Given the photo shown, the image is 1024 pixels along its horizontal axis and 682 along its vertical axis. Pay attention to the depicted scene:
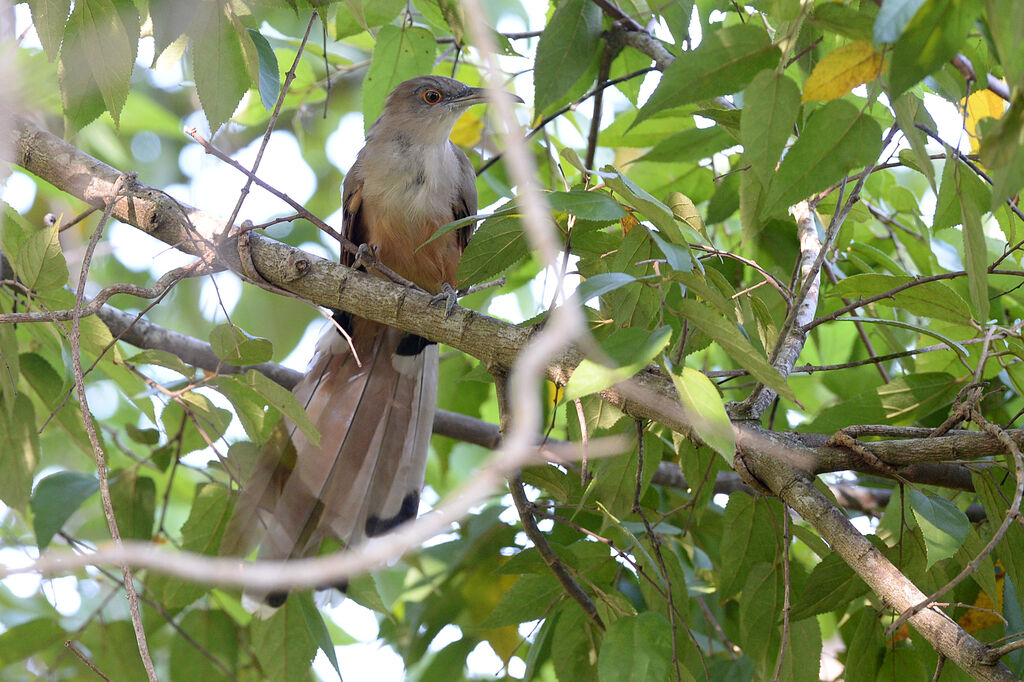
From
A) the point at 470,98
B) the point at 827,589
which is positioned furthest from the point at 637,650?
the point at 470,98

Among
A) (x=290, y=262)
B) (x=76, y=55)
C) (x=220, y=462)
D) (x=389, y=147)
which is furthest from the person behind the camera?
(x=389, y=147)

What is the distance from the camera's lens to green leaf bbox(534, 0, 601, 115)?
2.17 meters

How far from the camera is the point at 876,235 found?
334cm

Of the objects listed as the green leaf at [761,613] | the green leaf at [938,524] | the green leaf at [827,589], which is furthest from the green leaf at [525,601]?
the green leaf at [938,524]

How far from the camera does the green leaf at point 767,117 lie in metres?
1.72

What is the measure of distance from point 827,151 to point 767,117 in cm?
17

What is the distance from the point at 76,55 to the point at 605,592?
72.6 inches

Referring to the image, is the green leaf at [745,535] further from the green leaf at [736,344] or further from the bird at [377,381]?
the bird at [377,381]

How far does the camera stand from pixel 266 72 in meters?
2.47

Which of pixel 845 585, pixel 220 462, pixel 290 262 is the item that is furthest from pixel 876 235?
pixel 220 462

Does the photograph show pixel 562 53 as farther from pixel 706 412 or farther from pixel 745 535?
pixel 745 535

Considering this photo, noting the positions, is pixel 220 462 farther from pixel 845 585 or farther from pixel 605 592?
pixel 845 585

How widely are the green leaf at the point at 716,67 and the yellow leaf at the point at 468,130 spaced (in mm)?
2542

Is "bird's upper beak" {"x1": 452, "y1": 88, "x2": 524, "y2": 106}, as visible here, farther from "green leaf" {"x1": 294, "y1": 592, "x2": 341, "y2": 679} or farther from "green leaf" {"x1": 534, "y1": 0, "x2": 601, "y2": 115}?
"green leaf" {"x1": 294, "y1": 592, "x2": 341, "y2": 679}
